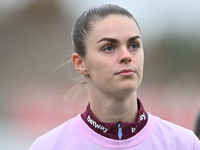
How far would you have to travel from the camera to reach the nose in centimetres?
178

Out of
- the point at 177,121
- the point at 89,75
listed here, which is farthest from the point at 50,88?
the point at 89,75

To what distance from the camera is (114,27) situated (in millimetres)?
1888

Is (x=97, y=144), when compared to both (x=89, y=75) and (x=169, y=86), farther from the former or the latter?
(x=169, y=86)

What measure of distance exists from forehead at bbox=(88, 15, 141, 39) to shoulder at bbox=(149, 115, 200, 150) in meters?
0.65

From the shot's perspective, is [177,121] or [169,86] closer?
[177,121]

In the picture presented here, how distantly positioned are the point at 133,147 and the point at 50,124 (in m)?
5.13

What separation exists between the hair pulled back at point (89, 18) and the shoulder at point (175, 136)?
2.38ft

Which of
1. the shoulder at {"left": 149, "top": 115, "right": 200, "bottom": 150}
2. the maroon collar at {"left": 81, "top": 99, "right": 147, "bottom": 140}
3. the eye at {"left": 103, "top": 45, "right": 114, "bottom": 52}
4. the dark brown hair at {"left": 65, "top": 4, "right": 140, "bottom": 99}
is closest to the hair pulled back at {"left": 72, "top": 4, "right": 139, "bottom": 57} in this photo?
the dark brown hair at {"left": 65, "top": 4, "right": 140, "bottom": 99}

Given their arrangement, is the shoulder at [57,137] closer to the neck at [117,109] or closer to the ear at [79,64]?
the neck at [117,109]

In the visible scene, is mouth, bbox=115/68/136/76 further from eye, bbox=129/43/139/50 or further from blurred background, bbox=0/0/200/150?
blurred background, bbox=0/0/200/150

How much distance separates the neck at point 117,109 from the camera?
1.91m

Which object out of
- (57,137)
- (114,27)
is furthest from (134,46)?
(57,137)

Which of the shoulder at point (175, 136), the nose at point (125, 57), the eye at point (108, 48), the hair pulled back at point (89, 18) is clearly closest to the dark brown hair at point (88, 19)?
the hair pulled back at point (89, 18)

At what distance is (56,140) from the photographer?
1903 millimetres
